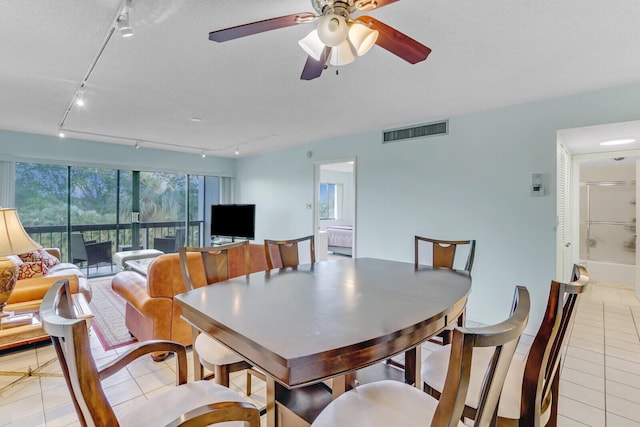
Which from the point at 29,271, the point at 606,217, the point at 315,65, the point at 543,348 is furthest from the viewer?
the point at 606,217

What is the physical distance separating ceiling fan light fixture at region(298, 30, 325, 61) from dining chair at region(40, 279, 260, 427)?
4.78 ft

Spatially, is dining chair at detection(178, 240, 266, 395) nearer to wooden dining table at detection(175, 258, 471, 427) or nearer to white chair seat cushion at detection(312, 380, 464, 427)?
wooden dining table at detection(175, 258, 471, 427)

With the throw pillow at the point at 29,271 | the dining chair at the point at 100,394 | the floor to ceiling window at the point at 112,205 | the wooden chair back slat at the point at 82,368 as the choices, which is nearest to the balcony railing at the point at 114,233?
the floor to ceiling window at the point at 112,205

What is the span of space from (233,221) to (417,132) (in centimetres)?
389

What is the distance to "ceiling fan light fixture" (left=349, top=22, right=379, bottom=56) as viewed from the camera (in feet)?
4.65

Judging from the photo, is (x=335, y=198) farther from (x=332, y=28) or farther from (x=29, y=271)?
(x=332, y=28)

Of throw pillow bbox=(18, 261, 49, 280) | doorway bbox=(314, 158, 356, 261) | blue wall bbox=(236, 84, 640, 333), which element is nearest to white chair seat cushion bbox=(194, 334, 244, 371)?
throw pillow bbox=(18, 261, 49, 280)

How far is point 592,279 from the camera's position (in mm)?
5504

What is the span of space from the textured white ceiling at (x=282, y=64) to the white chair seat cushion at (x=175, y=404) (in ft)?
6.15

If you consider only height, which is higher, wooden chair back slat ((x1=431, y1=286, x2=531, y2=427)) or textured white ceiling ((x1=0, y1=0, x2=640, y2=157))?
textured white ceiling ((x1=0, y1=0, x2=640, y2=157))

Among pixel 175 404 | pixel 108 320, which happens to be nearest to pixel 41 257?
pixel 108 320

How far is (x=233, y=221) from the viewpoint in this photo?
6.25 m

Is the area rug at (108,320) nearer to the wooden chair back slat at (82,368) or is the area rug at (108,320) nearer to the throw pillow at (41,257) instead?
the throw pillow at (41,257)

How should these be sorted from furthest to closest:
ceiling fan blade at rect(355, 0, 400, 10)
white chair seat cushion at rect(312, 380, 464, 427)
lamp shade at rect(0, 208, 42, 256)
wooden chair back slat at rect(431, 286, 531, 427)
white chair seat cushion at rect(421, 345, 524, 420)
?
1. lamp shade at rect(0, 208, 42, 256)
2. ceiling fan blade at rect(355, 0, 400, 10)
3. white chair seat cushion at rect(421, 345, 524, 420)
4. white chair seat cushion at rect(312, 380, 464, 427)
5. wooden chair back slat at rect(431, 286, 531, 427)
